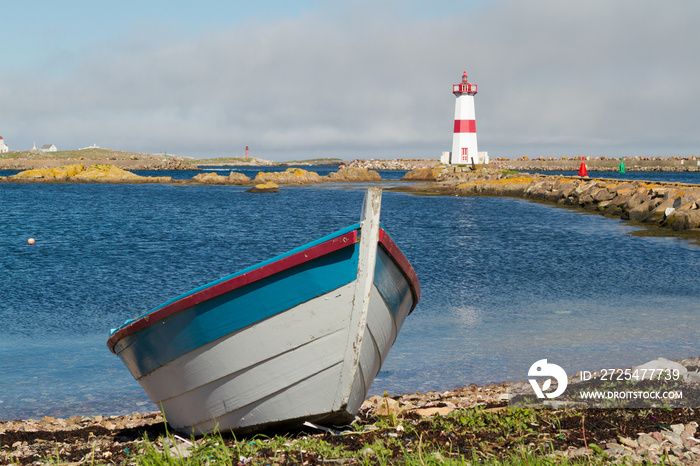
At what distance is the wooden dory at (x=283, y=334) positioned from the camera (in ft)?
17.3

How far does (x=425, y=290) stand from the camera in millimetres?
16234

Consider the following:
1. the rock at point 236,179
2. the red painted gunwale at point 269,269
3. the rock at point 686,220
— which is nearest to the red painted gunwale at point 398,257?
the red painted gunwale at point 269,269

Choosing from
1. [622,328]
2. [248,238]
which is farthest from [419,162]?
[622,328]

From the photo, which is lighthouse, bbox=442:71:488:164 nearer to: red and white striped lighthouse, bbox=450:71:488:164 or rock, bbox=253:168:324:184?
red and white striped lighthouse, bbox=450:71:488:164

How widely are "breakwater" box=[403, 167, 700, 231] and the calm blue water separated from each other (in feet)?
6.57

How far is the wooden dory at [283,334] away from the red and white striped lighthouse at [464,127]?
2504 inches

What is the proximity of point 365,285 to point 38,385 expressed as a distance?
594 centimetres

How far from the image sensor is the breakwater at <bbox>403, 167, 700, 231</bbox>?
91.4 ft

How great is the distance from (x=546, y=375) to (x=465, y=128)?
6410 cm

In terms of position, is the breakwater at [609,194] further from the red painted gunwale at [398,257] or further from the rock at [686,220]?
the red painted gunwale at [398,257]

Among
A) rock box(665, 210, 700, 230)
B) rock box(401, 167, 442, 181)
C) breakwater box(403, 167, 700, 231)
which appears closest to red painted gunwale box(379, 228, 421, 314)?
rock box(665, 210, 700, 230)

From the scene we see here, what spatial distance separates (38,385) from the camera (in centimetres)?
886

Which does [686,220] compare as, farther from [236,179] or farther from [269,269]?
[236,179]

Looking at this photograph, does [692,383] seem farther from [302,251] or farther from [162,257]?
[162,257]
